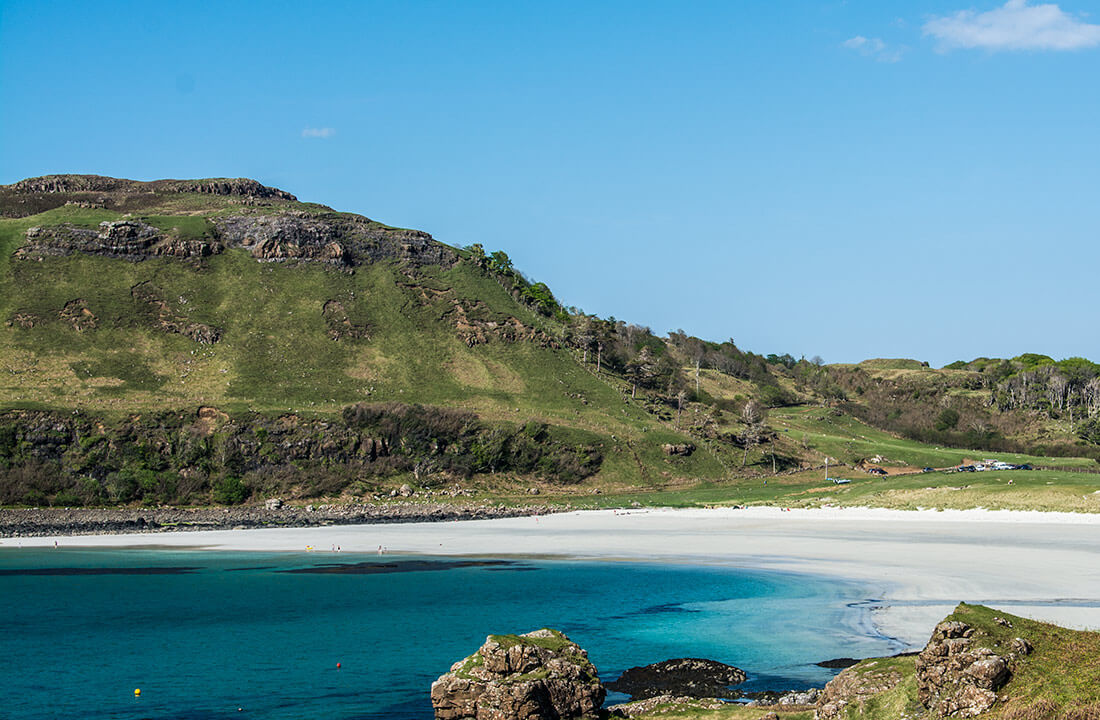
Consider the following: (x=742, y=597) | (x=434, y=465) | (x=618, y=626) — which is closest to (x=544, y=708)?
(x=618, y=626)

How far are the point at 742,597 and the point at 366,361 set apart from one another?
85.6 m

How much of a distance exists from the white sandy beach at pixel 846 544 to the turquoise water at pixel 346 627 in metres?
2.75

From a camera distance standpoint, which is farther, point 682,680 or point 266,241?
point 266,241

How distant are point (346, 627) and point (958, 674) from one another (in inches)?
904

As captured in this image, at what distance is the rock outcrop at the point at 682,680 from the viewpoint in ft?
68.2

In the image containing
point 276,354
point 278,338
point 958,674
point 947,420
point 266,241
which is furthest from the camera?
point 947,420

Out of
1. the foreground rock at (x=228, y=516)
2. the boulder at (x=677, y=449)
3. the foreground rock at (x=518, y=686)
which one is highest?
the boulder at (x=677, y=449)

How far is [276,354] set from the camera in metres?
112

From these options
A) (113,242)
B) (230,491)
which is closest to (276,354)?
(230,491)

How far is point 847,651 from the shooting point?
79.8 ft

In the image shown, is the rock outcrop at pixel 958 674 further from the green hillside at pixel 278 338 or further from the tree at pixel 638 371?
the tree at pixel 638 371

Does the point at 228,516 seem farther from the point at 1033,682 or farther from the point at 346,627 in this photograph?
the point at 1033,682

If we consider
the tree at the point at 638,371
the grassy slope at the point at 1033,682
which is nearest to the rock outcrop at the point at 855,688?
the grassy slope at the point at 1033,682

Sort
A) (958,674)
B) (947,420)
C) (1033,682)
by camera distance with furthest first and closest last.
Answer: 1. (947,420)
2. (958,674)
3. (1033,682)
